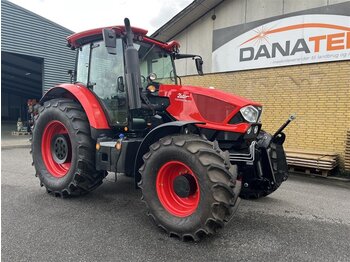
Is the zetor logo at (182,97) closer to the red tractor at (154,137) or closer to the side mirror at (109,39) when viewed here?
the red tractor at (154,137)

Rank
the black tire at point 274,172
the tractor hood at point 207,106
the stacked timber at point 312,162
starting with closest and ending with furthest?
the tractor hood at point 207,106
the black tire at point 274,172
the stacked timber at point 312,162

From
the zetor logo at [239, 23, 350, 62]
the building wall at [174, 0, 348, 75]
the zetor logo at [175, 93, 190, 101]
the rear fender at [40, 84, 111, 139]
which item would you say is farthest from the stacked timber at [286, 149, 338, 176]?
the rear fender at [40, 84, 111, 139]

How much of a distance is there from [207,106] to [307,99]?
515 cm

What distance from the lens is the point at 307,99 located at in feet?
26.1

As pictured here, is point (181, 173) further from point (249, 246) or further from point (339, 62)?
point (339, 62)

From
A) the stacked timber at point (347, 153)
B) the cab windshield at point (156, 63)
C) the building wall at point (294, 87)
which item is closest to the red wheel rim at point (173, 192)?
the cab windshield at point (156, 63)

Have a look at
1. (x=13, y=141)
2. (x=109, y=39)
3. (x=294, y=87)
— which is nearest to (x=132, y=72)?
(x=109, y=39)

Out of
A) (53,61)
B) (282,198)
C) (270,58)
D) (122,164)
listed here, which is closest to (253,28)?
(270,58)

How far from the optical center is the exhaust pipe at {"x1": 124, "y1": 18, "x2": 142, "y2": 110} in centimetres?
367

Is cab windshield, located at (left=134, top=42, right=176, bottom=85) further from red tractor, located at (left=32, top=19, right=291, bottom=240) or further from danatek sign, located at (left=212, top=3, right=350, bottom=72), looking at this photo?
danatek sign, located at (left=212, top=3, right=350, bottom=72)

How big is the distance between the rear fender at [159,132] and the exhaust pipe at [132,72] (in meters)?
0.50

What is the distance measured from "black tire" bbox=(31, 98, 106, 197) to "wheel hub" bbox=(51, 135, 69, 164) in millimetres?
39

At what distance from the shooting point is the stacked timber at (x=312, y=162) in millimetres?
7047

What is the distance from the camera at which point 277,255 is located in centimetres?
295
